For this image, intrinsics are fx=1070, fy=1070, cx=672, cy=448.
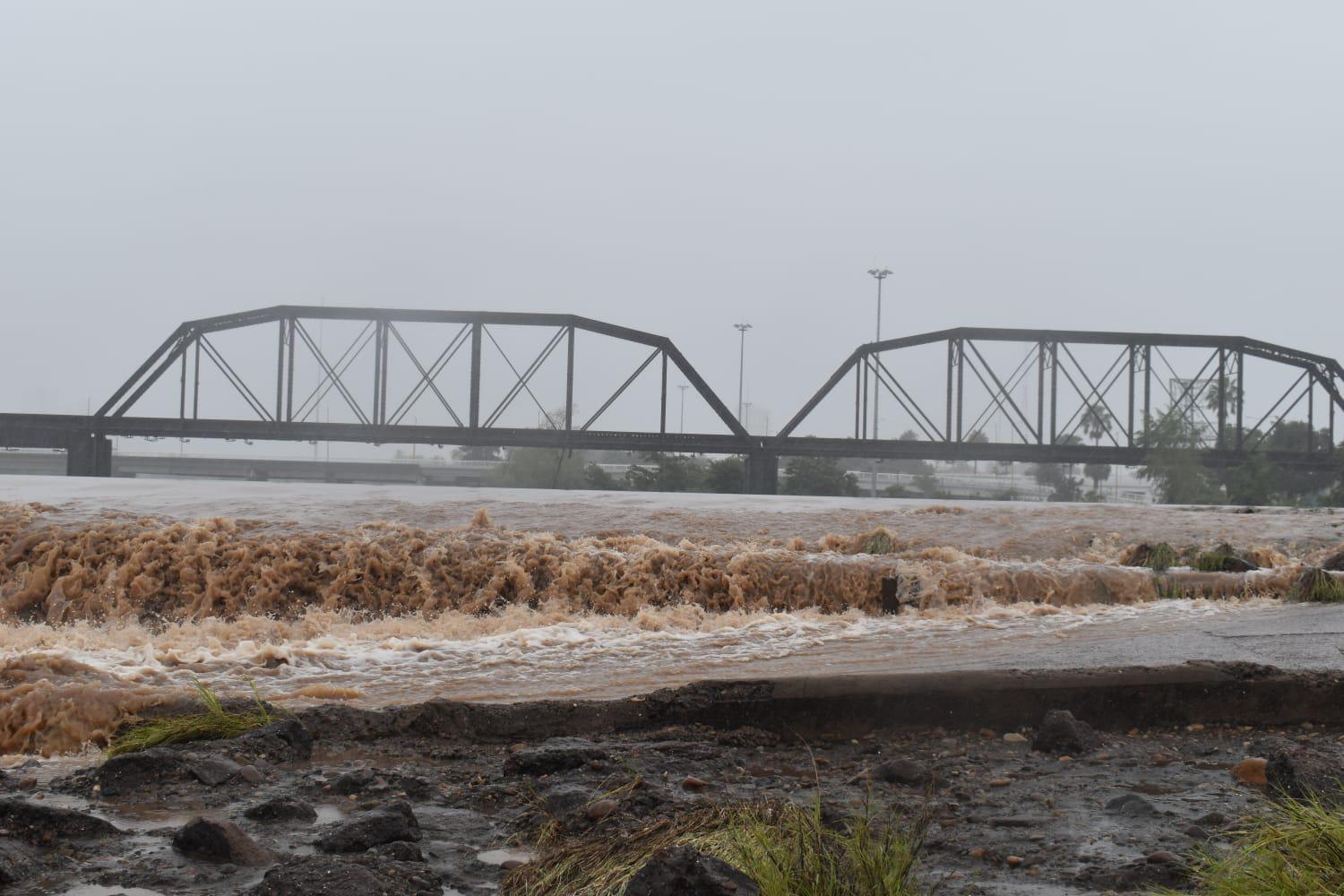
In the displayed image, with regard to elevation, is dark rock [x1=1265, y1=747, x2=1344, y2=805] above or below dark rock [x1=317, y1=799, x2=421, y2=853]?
above

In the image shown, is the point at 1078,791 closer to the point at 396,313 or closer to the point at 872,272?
the point at 396,313

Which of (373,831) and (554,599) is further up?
(373,831)

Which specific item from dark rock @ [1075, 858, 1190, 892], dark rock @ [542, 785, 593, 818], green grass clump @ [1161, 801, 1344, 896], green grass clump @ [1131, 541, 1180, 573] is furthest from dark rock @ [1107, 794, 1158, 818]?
green grass clump @ [1131, 541, 1180, 573]

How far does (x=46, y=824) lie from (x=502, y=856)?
6.34ft

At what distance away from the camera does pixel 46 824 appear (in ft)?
14.7

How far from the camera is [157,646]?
1039cm

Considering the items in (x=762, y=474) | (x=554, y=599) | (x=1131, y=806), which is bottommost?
(x=554, y=599)

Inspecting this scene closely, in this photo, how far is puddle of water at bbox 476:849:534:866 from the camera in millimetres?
4273

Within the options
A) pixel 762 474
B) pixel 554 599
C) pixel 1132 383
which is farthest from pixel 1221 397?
pixel 554 599

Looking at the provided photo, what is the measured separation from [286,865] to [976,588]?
35.3 ft

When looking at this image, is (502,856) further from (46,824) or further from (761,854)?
(46,824)

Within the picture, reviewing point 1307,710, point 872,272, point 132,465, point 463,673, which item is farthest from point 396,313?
point 1307,710

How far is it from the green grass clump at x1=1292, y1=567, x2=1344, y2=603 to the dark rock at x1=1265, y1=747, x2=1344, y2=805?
28.7 feet

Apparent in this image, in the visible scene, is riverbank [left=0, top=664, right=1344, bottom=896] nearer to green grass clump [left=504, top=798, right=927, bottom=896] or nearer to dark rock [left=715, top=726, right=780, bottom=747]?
dark rock [left=715, top=726, right=780, bottom=747]
